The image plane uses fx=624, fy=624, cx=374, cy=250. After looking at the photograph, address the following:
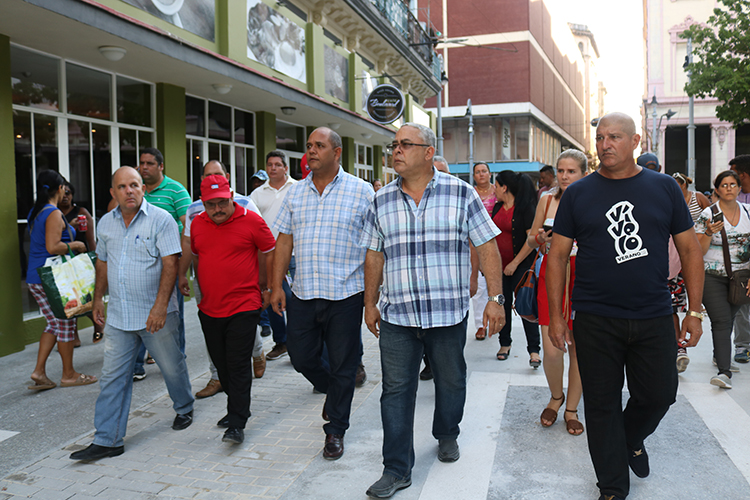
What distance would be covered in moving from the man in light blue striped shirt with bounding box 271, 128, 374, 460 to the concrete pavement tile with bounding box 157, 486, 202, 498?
2.84 ft

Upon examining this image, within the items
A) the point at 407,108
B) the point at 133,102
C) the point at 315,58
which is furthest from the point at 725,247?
the point at 407,108

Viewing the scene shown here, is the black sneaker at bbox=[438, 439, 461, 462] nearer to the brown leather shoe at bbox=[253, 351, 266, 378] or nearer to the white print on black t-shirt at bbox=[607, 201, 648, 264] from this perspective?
the white print on black t-shirt at bbox=[607, 201, 648, 264]

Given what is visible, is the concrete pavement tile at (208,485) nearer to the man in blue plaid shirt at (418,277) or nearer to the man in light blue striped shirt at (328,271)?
the man in light blue striped shirt at (328,271)

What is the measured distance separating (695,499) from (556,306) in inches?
49.7

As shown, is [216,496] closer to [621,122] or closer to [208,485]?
[208,485]

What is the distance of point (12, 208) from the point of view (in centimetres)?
727

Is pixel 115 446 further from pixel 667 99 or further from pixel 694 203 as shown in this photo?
pixel 667 99

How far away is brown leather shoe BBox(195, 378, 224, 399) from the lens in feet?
18.1

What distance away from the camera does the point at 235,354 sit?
4465mm

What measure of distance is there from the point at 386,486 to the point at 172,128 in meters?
8.26

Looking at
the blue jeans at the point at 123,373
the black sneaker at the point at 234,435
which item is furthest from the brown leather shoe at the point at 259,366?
the black sneaker at the point at 234,435

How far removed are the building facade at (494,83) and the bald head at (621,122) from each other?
40.4 m

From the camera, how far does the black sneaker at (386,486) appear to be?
3.48 m

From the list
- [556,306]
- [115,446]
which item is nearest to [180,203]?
[115,446]
